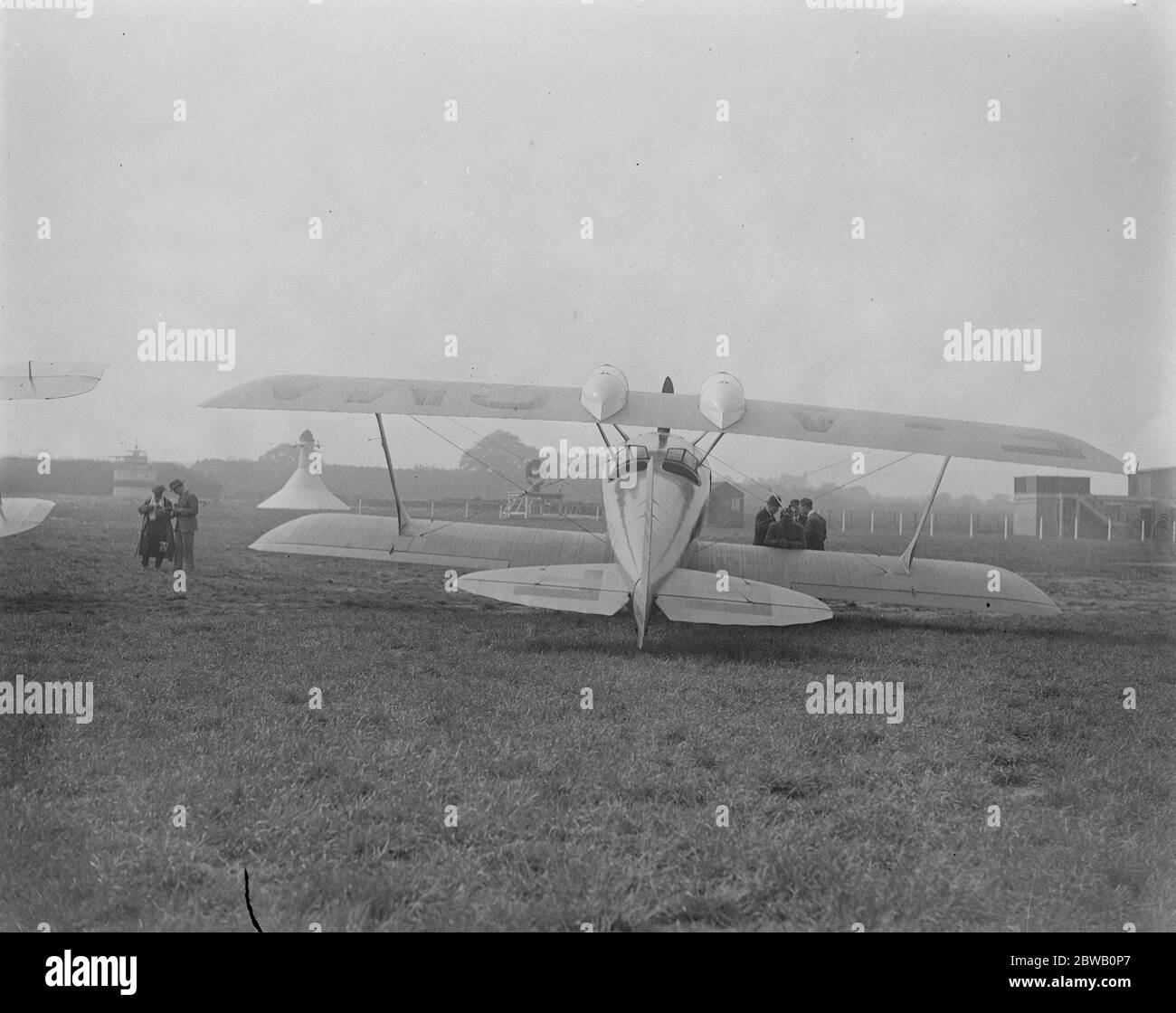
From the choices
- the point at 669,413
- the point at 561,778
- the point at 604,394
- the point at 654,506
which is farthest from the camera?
the point at 654,506

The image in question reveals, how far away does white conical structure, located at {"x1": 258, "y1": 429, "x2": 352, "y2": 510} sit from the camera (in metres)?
8.62

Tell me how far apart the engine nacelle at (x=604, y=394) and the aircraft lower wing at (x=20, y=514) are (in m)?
4.12

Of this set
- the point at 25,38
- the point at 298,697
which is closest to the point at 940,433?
the point at 298,697

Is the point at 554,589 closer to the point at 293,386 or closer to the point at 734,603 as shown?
the point at 734,603

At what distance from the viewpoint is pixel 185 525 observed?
7.48 m

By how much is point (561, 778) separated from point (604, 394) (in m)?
2.82

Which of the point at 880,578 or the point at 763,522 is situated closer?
the point at 880,578

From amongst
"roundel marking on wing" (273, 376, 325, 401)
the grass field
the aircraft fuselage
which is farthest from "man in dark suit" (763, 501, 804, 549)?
"roundel marking on wing" (273, 376, 325, 401)

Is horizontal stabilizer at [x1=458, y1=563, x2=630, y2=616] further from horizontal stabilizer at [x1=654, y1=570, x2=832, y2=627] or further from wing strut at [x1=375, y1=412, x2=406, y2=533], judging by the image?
wing strut at [x1=375, y1=412, x2=406, y2=533]

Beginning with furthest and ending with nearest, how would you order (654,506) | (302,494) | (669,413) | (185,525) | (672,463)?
Result: (302,494) < (185,525) < (672,463) < (654,506) < (669,413)

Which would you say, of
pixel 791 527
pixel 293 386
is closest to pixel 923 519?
pixel 791 527

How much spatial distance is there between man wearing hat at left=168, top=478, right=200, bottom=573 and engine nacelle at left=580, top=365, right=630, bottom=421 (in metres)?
4.96

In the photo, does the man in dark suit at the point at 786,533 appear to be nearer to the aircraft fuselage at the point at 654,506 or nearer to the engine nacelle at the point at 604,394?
the aircraft fuselage at the point at 654,506
